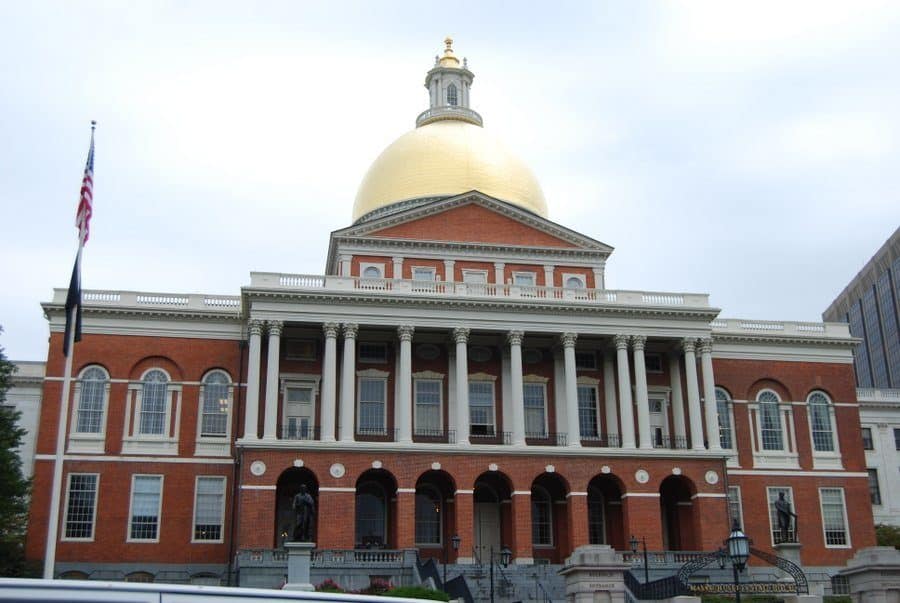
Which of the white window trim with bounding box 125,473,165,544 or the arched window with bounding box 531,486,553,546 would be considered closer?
the white window trim with bounding box 125,473,165,544

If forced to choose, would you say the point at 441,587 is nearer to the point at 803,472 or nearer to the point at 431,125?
the point at 803,472

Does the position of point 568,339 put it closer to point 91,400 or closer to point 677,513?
point 677,513

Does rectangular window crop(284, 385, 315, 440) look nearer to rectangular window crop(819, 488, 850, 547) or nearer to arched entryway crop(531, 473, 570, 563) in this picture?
arched entryway crop(531, 473, 570, 563)

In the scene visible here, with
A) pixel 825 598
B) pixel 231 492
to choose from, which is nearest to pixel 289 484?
pixel 231 492

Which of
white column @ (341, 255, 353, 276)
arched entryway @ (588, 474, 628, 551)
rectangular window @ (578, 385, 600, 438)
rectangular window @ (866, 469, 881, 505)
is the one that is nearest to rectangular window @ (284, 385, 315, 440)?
white column @ (341, 255, 353, 276)

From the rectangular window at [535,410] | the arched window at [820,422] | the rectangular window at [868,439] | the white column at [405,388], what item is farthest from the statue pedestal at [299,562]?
the rectangular window at [868,439]

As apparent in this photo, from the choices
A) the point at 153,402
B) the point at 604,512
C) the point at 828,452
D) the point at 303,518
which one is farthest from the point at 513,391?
the point at 828,452

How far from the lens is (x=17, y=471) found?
42594mm

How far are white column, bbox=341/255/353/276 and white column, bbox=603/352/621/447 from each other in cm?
1411

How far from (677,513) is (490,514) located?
9.56 metres

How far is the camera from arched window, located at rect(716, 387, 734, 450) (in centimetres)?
5700

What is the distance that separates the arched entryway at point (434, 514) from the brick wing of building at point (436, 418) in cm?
10

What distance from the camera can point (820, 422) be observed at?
193ft

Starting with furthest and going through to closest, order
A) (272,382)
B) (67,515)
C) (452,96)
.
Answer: (452,96)
(67,515)
(272,382)
